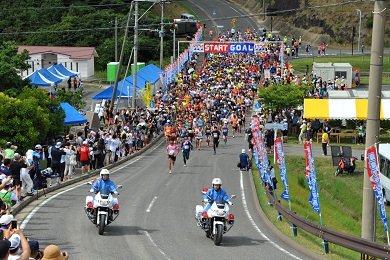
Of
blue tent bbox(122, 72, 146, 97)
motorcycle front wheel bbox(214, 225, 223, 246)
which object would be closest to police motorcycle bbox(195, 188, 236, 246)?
motorcycle front wheel bbox(214, 225, 223, 246)

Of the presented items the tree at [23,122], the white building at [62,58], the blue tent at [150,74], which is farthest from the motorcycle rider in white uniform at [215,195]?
the white building at [62,58]

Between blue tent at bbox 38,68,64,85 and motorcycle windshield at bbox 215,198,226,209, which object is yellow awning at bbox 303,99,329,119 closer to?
blue tent at bbox 38,68,64,85

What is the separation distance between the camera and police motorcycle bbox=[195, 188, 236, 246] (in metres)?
18.9

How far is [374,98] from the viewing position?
15.9 m

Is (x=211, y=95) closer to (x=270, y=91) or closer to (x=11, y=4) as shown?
(x=270, y=91)

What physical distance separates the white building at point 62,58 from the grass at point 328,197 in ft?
150

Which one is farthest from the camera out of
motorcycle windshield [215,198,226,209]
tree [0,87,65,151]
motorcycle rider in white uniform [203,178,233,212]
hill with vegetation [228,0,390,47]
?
hill with vegetation [228,0,390,47]

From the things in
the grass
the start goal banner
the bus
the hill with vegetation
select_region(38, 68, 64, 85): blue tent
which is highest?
the hill with vegetation

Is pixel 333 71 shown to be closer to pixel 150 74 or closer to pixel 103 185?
pixel 150 74

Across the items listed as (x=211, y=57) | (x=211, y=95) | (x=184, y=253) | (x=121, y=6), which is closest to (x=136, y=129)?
(x=211, y=95)

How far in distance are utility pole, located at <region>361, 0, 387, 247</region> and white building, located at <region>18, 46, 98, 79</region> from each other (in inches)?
2730

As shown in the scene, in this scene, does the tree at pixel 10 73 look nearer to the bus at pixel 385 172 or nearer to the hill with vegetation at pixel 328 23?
the bus at pixel 385 172

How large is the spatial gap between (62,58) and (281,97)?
37.7m

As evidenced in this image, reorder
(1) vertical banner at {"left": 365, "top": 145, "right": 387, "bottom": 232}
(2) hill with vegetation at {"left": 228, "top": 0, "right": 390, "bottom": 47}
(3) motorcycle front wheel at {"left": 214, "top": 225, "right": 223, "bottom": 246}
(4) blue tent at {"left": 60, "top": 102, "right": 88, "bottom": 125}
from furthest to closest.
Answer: (2) hill with vegetation at {"left": 228, "top": 0, "right": 390, "bottom": 47} < (4) blue tent at {"left": 60, "top": 102, "right": 88, "bottom": 125} < (3) motorcycle front wheel at {"left": 214, "top": 225, "right": 223, "bottom": 246} < (1) vertical banner at {"left": 365, "top": 145, "right": 387, "bottom": 232}
